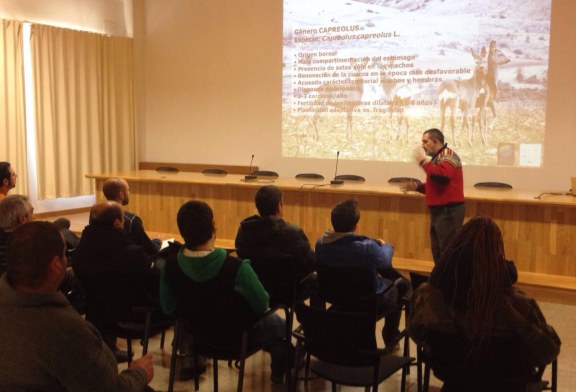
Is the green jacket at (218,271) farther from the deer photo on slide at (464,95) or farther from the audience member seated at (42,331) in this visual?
the deer photo on slide at (464,95)

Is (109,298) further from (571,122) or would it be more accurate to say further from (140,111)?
(140,111)

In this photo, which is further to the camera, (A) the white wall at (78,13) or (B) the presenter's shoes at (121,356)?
(A) the white wall at (78,13)

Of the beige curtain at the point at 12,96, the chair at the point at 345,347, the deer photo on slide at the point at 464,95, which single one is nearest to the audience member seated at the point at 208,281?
the chair at the point at 345,347

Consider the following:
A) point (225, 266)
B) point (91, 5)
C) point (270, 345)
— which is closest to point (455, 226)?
point (270, 345)

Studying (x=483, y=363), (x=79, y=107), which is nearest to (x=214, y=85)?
(x=79, y=107)

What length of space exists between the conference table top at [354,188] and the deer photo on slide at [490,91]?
1232 mm

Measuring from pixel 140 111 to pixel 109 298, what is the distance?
22.2 ft

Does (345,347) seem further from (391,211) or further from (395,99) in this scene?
(395,99)

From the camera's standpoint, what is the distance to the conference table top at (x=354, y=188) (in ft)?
16.1

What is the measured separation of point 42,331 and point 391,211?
168 inches

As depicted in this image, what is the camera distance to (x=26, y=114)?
25.4 feet

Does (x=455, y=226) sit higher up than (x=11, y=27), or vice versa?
(x=11, y=27)

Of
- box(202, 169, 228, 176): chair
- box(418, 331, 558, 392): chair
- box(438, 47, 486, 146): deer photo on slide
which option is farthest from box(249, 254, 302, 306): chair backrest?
box(438, 47, 486, 146): deer photo on slide

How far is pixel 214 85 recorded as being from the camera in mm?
8648
